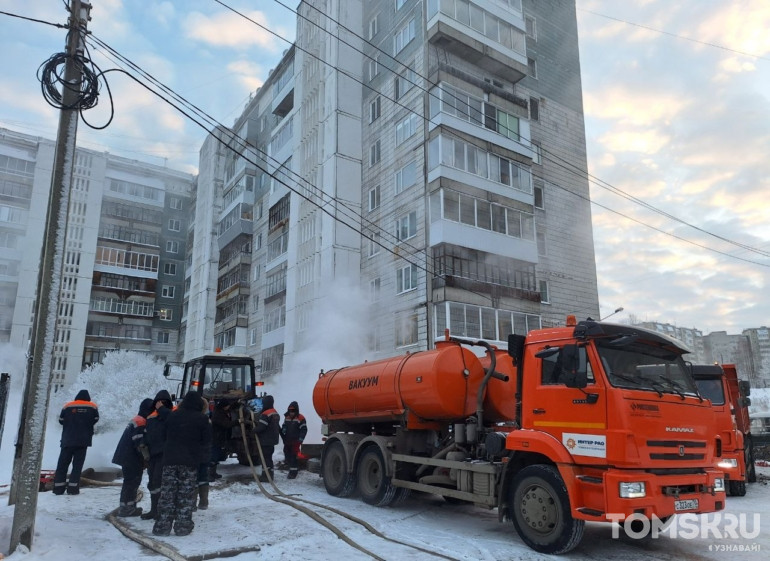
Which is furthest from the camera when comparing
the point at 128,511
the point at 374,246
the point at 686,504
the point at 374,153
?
the point at 374,153

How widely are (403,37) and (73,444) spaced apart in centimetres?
2292

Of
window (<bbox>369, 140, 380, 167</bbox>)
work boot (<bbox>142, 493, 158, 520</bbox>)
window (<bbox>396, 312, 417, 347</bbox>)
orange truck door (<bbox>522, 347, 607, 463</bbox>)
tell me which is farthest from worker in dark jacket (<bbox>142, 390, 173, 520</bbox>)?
window (<bbox>369, 140, 380, 167</bbox>)

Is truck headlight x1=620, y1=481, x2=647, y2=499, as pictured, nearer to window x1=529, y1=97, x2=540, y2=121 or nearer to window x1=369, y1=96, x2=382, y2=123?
window x1=369, y1=96, x2=382, y2=123

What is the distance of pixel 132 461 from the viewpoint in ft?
26.8

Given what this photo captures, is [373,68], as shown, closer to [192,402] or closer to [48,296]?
[192,402]

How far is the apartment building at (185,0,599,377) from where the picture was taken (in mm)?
23016

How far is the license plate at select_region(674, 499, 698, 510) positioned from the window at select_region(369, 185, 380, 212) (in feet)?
71.5

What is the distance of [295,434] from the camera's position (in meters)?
12.4

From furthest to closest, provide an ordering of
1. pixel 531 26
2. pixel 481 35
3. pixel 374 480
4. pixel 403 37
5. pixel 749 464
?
pixel 531 26, pixel 403 37, pixel 481 35, pixel 749 464, pixel 374 480

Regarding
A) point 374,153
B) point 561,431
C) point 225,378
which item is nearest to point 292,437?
point 225,378

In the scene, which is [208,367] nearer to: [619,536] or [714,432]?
[619,536]

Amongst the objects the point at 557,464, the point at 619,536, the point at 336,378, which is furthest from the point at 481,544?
the point at 336,378

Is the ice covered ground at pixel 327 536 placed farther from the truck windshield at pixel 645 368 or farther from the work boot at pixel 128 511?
the truck windshield at pixel 645 368

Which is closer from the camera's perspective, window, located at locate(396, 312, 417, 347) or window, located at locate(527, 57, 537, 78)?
window, located at locate(396, 312, 417, 347)
